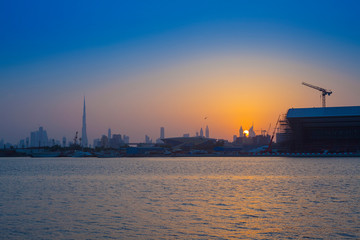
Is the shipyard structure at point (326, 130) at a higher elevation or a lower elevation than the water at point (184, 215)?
higher

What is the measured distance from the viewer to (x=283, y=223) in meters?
22.6

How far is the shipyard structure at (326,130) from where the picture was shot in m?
173

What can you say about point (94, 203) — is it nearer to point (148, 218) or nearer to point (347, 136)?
point (148, 218)

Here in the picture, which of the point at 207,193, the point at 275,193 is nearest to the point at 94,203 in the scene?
the point at 207,193

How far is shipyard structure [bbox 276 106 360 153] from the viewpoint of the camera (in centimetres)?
17262

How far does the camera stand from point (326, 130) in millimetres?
176000

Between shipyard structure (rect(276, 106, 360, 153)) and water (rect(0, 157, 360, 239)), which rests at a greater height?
shipyard structure (rect(276, 106, 360, 153))

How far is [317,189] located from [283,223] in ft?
63.4

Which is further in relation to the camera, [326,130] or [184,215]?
[326,130]

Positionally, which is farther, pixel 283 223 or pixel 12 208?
pixel 12 208

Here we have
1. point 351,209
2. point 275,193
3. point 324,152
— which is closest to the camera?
point 351,209

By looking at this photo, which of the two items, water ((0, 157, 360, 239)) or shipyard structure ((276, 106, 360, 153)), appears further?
shipyard structure ((276, 106, 360, 153))

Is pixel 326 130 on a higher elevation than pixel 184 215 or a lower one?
higher

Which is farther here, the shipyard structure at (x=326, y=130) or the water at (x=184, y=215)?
the shipyard structure at (x=326, y=130)
